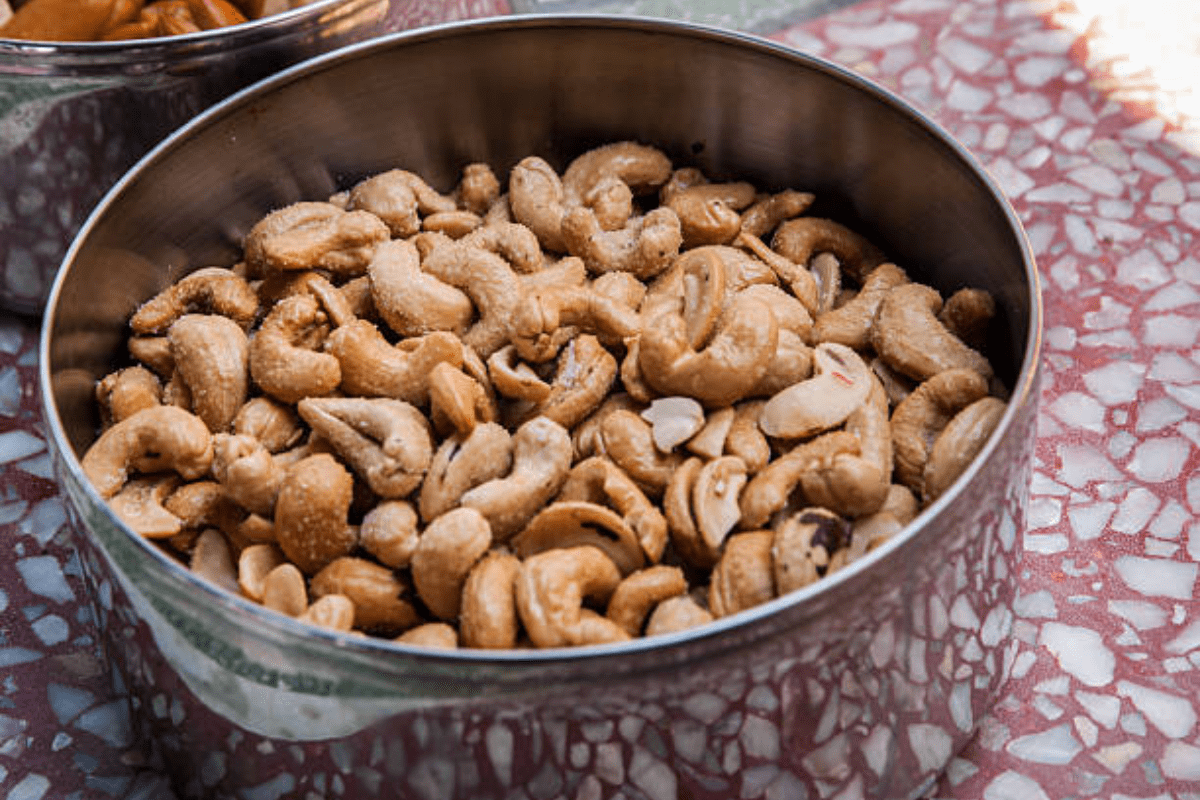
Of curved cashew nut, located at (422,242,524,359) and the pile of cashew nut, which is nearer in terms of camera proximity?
the pile of cashew nut

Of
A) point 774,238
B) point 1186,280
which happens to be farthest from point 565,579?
point 1186,280

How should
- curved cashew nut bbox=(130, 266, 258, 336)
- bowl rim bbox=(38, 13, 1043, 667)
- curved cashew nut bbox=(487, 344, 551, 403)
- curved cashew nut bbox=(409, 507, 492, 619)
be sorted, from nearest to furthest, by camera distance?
1. bowl rim bbox=(38, 13, 1043, 667)
2. curved cashew nut bbox=(409, 507, 492, 619)
3. curved cashew nut bbox=(487, 344, 551, 403)
4. curved cashew nut bbox=(130, 266, 258, 336)

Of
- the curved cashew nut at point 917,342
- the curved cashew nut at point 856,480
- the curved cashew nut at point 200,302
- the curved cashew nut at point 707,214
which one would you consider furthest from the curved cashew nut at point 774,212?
the curved cashew nut at point 200,302

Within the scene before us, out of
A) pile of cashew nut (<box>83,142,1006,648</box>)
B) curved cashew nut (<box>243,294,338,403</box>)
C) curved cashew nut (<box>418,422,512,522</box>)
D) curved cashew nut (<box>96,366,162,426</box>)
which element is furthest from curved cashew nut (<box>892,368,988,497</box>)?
curved cashew nut (<box>96,366,162,426</box>)

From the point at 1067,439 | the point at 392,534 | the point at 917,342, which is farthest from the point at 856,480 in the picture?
the point at 1067,439

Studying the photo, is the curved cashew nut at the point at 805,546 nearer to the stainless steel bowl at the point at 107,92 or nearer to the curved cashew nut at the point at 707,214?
the curved cashew nut at the point at 707,214

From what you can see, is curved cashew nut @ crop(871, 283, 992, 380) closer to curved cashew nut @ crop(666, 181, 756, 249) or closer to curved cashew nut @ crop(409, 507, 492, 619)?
curved cashew nut @ crop(666, 181, 756, 249)
